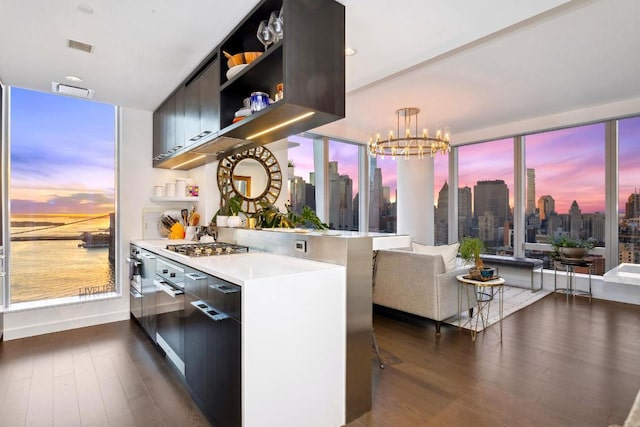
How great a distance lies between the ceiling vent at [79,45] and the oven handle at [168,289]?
1904 mm

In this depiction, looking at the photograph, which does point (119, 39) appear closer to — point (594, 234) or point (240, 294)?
point (240, 294)

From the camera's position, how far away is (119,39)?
2.41 meters

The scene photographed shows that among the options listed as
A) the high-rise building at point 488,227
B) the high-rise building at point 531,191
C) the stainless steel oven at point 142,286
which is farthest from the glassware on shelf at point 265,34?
the high-rise building at point 488,227

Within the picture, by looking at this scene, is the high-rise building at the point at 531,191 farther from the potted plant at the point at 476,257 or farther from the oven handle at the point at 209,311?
the oven handle at the point at 209,311

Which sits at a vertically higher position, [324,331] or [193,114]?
[193,114]

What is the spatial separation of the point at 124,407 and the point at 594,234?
650 cm

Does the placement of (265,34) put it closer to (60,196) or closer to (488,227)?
(60,196)

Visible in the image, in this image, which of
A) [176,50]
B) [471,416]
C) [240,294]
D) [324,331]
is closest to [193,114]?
[176,50]

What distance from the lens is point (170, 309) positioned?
102 inches

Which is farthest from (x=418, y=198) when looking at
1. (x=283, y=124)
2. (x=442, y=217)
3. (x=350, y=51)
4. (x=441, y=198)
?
(x=283, y=124)

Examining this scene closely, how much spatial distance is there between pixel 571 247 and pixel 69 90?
6747 mm

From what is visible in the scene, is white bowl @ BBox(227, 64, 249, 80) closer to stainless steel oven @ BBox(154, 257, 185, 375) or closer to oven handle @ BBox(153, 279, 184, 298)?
stainless steel oven @ BBox(154, 257, 185, 375)

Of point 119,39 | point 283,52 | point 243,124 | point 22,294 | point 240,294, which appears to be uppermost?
point 119,39

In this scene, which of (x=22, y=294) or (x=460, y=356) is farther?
(x=22, y=294)
